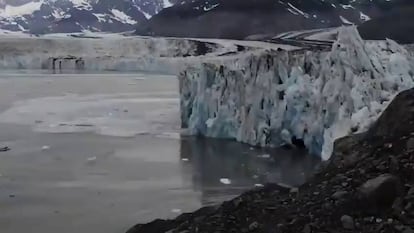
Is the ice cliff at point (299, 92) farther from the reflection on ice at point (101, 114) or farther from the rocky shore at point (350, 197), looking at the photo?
the rocky shore at point (350, 197)

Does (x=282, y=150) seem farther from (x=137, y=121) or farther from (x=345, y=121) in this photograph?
(x=137, y=121)

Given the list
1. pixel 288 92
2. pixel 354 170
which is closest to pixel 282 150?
pixel 288 92

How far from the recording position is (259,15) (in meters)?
16.8

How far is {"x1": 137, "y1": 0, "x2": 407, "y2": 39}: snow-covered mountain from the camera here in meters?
14.0

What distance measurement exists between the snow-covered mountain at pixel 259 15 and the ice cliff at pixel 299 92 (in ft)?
17.6

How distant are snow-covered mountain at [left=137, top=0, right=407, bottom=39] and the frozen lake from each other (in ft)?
16.6

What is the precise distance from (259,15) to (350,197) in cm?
1472

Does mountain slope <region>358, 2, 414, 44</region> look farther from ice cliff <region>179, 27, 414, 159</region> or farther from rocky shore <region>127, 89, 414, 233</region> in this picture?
rocky shore <region>127, 89, 414, 233</region>

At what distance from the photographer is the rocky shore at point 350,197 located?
7.52ft

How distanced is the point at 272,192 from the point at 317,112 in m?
3.54

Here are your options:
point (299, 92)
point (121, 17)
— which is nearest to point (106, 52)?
point (121, 17)

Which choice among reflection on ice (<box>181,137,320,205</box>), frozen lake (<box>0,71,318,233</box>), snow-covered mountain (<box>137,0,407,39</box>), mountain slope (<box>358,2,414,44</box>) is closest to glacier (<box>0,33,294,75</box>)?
snow-covered mountain (<box>137,0,407,39</box>)

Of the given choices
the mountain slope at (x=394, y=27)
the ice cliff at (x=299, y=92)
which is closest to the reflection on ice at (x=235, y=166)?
the ice cliff at (x=299, y=92)

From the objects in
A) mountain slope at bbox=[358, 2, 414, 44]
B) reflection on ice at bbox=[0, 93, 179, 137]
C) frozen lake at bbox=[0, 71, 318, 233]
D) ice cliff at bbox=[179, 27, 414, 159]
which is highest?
mountain slope at bbox=[358, 2, 414, 44]
